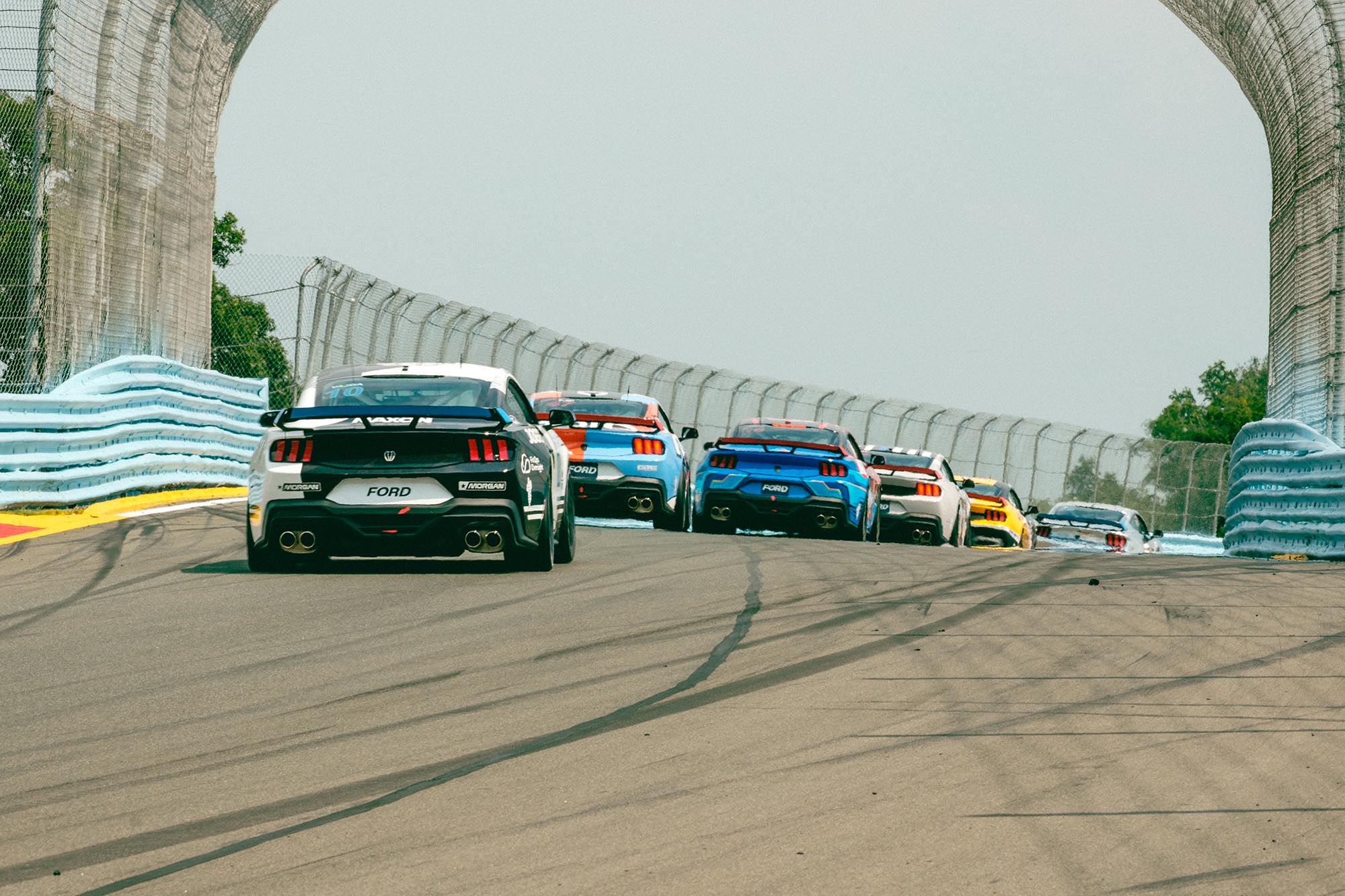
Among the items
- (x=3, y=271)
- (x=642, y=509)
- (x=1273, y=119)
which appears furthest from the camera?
(x=1273, y=119)

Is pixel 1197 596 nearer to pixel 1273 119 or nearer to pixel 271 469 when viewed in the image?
pixel 271 469

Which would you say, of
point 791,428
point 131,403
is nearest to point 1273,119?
point 791,428

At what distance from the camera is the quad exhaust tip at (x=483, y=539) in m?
9.91

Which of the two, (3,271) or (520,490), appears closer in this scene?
(520,490)

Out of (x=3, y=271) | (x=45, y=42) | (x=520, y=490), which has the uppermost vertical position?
(x=45, y=42)

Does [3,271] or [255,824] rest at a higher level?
[3,271]

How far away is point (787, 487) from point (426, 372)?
5.93 metres

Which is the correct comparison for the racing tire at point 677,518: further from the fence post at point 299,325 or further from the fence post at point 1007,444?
the fence post at point 1007,444

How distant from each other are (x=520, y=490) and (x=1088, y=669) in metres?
3.93

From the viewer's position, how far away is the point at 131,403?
651 inches

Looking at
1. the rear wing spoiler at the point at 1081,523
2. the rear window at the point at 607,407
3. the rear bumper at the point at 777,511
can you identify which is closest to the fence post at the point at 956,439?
the rear wing spoiler at the point at 1081,523

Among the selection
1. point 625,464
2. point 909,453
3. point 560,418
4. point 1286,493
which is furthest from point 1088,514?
point 560,418

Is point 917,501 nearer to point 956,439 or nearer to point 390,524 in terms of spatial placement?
point 390,524

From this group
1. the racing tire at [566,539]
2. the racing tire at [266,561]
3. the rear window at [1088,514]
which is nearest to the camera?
the racing tire at [266,561]
